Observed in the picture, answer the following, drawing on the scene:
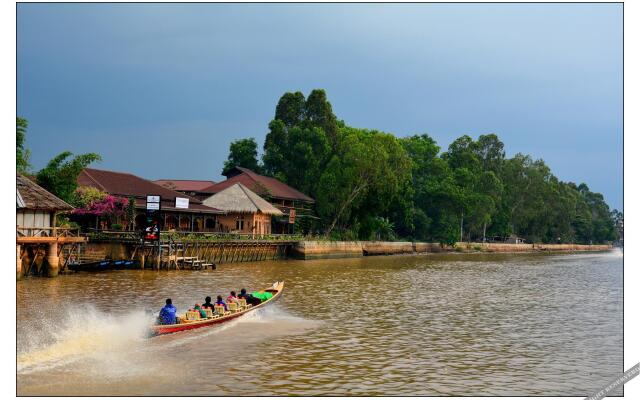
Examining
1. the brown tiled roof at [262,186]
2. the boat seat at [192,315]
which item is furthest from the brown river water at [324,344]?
the brown tiled roof at [262,186]

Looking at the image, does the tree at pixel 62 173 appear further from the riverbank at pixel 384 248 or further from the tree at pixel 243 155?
the tree at pixel 243 155

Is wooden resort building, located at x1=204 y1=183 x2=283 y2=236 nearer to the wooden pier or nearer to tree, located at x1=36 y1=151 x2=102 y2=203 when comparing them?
the wooden pier

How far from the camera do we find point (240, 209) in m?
63.0

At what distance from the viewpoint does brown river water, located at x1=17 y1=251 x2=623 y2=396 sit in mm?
14836

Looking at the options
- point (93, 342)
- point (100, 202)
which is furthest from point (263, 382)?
point (100, 202)

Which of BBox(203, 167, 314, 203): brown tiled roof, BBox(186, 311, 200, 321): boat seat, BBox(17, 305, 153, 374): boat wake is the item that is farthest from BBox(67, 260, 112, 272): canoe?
→ BBox(203, 167, 314, 203): brown tiled roof

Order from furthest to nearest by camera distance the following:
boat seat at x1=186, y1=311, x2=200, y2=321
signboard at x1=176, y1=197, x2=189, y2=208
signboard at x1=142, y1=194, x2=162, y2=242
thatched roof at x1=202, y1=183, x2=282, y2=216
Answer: thatched roof at x1=202, y1=183, x2=282, y2=216 < signboard at x1=176, y1=197, x2=189, y2=208 < signboard at x1=142, y1=194, x2=162, y2=242 < boat seat at x1=186, y1=311, x2=200, y2=321

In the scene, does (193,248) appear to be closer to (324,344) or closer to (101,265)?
(101,265)

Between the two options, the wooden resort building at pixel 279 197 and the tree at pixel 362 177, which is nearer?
the wooden resort building at pixel 279 197

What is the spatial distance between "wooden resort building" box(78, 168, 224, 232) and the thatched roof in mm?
1506

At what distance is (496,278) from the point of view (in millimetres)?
48406

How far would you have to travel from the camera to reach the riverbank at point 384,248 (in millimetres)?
64938

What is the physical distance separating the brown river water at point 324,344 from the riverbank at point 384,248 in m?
29.4
